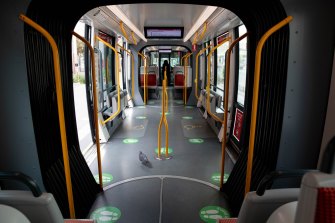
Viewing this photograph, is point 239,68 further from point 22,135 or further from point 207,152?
point 22,135

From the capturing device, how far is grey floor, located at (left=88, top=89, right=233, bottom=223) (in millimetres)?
3109

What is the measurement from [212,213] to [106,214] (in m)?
1.29

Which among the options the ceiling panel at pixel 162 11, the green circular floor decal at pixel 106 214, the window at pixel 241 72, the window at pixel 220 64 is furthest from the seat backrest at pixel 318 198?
the window at pixel 220 64

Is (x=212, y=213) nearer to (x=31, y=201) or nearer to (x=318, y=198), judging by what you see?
(x=31, y=201)

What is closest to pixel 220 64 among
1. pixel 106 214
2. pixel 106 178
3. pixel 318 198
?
pixel 106 178

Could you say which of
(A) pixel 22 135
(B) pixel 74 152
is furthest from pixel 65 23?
(B) pixel 74 152

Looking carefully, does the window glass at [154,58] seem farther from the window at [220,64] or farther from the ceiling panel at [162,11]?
the ceiling panel at [162,11]

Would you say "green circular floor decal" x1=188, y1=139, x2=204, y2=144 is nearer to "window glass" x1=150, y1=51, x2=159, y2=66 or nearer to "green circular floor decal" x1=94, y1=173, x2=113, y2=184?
"green circular floor decal" x1=94, y1=173, x2=113, y2=184

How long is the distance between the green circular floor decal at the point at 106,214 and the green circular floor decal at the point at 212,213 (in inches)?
40.1

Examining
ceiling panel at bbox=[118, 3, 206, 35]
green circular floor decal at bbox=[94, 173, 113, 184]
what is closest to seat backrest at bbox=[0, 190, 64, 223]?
green circular floor decal at bbox=[94, 173, 113, 184]

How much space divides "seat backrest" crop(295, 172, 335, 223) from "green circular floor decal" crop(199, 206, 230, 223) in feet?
7.67

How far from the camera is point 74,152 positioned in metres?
3.01

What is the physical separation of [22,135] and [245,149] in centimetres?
242

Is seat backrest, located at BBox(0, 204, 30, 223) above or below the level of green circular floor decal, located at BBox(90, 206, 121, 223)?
above
